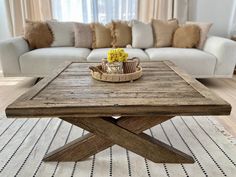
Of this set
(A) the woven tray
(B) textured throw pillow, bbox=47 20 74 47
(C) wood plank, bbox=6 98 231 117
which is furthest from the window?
(C) wood plank, bbox=6 98 231 117

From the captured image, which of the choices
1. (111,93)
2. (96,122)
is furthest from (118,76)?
(96,122)

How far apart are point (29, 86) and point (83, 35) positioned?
985 millimetres

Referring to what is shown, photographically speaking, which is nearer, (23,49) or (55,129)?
(55,129)

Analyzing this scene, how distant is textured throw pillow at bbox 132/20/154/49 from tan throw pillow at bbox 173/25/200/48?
0.37 meters

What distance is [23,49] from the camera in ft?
9.27

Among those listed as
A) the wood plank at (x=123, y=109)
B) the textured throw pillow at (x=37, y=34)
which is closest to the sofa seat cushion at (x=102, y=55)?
the textured throw pillow at (x=37, y=34)

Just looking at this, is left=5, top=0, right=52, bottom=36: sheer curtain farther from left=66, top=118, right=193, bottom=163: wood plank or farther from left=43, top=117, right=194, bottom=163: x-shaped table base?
left=66, top=118, right=193, bottom=163: wood plank

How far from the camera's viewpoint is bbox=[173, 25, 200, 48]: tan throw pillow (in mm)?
2943

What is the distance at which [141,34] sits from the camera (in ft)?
9.99

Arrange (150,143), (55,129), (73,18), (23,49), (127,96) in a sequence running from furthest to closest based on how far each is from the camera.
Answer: (73,18), (23,49), (55,129), (150,143), (127,96)

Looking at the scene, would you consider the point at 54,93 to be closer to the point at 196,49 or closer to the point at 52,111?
the point at 52,111

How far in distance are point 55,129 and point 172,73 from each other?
3.39ft

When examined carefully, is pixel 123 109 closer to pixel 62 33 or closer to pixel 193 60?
pixel 193 60

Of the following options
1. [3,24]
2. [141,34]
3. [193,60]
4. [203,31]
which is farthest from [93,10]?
[193,60]
